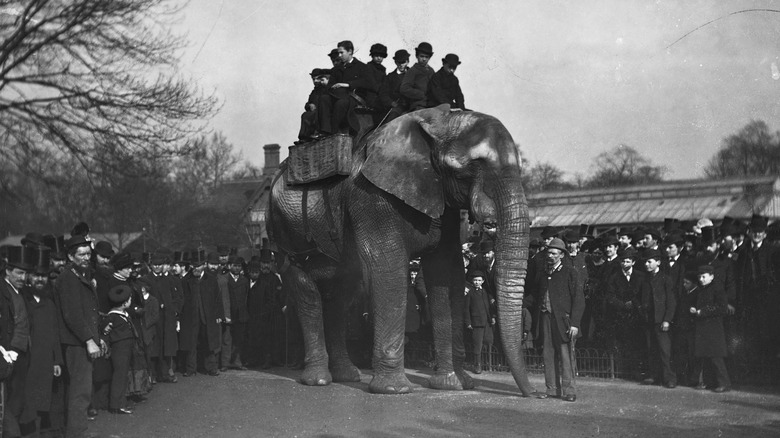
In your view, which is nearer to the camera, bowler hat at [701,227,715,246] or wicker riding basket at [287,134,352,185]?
wicker riding basket at [287,134,352,185]

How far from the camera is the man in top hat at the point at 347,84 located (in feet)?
47.5

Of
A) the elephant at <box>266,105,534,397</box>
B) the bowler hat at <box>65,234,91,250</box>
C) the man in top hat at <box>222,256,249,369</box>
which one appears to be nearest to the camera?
the bowler hat at <box>65,234,91,250</box>

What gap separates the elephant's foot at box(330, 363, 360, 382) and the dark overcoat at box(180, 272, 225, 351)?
114 inches

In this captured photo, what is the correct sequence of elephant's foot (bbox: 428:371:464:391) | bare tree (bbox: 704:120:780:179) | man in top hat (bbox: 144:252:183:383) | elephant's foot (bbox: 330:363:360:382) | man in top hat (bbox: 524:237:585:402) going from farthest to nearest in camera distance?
bare tree (bbox: 704:120:780:179) → man in top hat (bbox: 144:252:183:383) → elephant's foot (bbox: 330:363:360:382) → elephant's foot (bbox: 428:371:464:391) → man in top hat (bbox: 524:237:585:402)

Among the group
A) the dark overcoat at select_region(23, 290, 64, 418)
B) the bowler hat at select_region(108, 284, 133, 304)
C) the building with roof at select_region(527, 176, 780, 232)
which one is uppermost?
the building with roof at select_region(527, 176, 780, 232)

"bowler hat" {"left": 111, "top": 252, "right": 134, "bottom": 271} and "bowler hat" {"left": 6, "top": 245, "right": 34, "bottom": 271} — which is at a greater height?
"bowler hat" {"left": 111, "top": 252, "right": 134, "bottom": 271}

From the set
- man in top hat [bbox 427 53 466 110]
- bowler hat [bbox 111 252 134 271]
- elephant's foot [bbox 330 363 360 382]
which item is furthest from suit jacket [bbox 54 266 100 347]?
man in top hat [bbox 427 53 466 110]

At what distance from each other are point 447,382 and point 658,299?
3.30 m

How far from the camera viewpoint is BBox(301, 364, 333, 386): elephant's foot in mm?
14648

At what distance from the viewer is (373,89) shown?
14.7 meters

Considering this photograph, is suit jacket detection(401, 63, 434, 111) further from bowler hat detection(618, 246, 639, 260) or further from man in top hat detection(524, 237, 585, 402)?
bowler hat detection(618, 246, 639, 260)

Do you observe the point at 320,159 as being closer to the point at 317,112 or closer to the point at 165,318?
the point at 317,112

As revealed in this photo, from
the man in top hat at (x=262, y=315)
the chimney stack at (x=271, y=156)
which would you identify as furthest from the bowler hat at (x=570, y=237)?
the chimney stack at (x=271, y=156)

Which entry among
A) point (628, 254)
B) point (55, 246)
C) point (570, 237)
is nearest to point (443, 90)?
point (570, 237)
